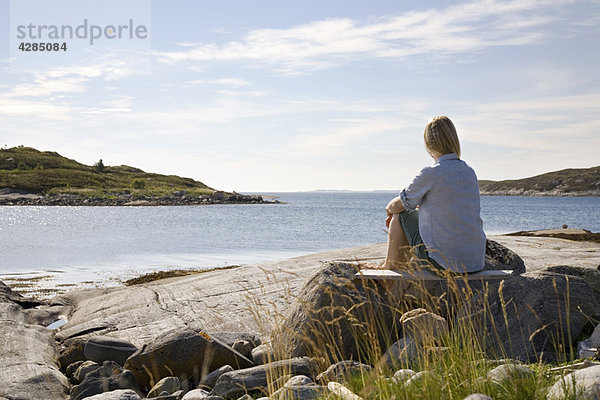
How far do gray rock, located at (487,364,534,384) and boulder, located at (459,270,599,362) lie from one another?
1.32m

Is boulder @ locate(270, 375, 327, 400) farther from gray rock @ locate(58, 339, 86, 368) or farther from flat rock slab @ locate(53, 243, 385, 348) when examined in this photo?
gray rock @ locate(58, 339, 86, 368)

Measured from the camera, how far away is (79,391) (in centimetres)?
592

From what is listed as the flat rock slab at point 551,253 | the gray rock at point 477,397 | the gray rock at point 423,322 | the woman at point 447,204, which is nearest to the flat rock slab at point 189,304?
the woman at point 447,204

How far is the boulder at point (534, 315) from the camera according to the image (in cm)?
528

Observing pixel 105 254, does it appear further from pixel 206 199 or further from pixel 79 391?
pixel 206 199

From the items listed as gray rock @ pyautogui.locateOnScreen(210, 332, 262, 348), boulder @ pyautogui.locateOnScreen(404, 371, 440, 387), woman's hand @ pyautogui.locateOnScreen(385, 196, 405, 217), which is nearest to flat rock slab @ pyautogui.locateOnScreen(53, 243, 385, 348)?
gray rock @ pyautogui.locateOnScreen(210, 332, 262, 348)

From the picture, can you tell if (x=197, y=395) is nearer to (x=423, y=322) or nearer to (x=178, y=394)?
(x=178, y=394)

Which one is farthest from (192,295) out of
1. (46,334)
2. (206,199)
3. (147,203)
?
(206,199)

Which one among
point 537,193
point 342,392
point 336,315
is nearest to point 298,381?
point 342,392

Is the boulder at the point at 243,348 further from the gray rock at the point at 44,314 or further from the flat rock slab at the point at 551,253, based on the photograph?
the gray rock at the point at 44,314

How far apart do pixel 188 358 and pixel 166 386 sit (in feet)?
1.62

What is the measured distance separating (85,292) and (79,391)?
6.88 m

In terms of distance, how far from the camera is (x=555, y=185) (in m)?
140

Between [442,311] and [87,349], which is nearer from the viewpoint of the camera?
[442,311]
